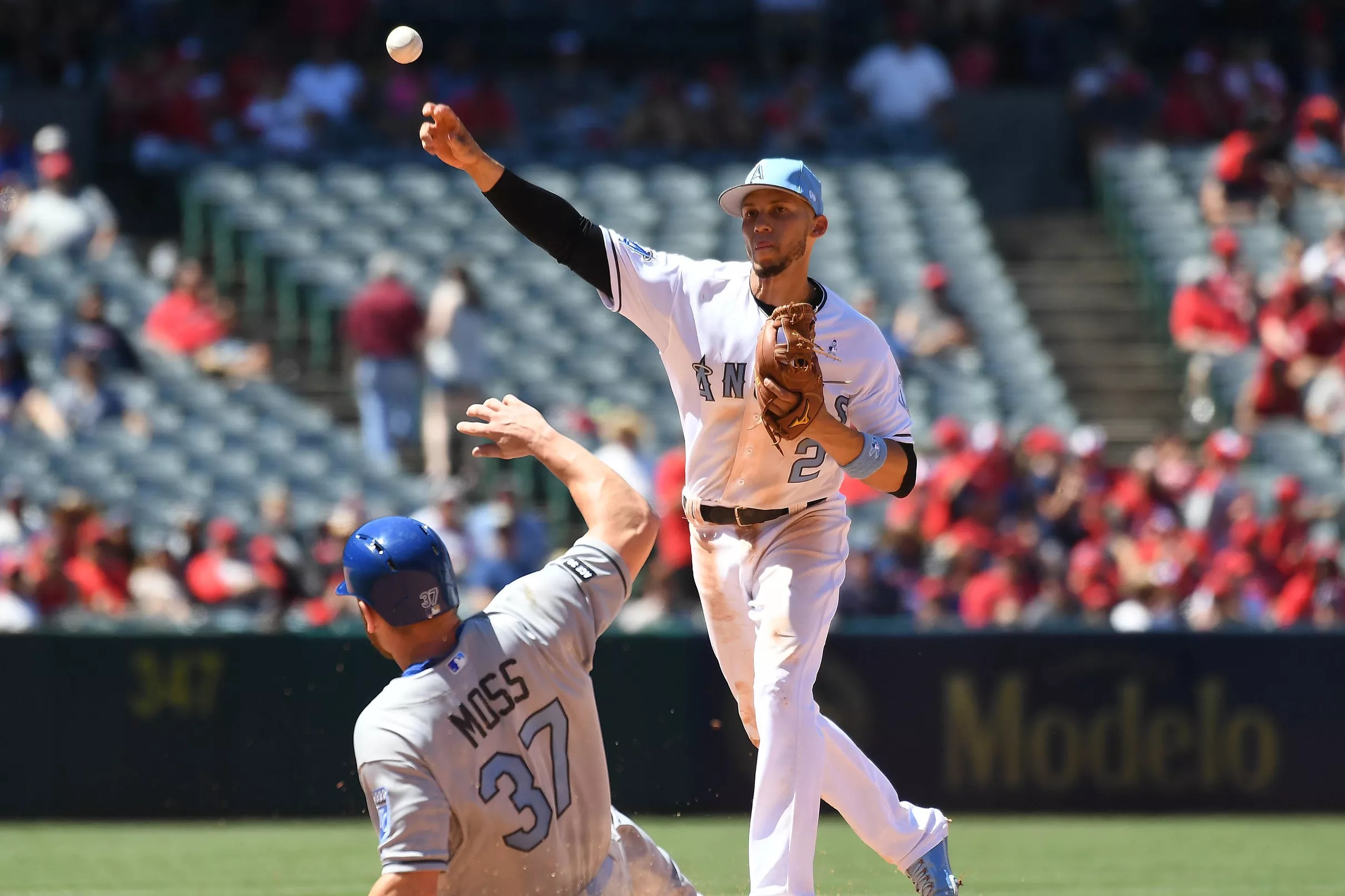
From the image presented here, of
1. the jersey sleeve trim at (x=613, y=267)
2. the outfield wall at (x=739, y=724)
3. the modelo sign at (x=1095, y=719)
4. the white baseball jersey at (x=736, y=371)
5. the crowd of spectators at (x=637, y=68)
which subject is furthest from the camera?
the crowd of spectators at (x=637, y=68)

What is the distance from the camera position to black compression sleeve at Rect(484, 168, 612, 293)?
5484mm

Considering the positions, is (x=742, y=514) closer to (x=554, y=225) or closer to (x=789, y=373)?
(x=789, y=373)

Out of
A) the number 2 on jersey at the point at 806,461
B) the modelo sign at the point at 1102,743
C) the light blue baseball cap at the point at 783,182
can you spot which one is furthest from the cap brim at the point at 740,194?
the modelo sign at the point at 1102,743

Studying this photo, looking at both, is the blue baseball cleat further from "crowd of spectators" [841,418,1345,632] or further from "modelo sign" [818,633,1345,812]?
"crowd of spectators" [841,418,1345,632]

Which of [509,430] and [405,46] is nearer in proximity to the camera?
[509,430]

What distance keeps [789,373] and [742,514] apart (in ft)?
2.17

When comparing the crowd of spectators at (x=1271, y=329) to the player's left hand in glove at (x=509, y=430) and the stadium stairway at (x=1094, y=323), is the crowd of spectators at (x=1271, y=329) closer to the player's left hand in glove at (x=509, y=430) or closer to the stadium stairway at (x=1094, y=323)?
the stadium stairway at (x=1094, y=323)

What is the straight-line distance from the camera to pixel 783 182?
5.36m

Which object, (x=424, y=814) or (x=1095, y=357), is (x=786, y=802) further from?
(x=1095, y=357)

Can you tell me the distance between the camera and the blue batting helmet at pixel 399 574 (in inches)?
162

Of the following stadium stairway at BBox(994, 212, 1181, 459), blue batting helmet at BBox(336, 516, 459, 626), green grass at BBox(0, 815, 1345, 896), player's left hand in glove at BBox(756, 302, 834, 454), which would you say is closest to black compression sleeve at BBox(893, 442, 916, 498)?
player's left hand in glove at BBox(756, 302, 834, 454)

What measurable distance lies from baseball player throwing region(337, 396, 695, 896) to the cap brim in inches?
52.0

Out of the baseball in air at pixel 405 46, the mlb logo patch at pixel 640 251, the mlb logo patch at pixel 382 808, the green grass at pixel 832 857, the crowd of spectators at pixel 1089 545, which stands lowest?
the green grass at pixel 832 857

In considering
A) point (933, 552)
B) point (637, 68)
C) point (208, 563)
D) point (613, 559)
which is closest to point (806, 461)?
point (613, 559)
